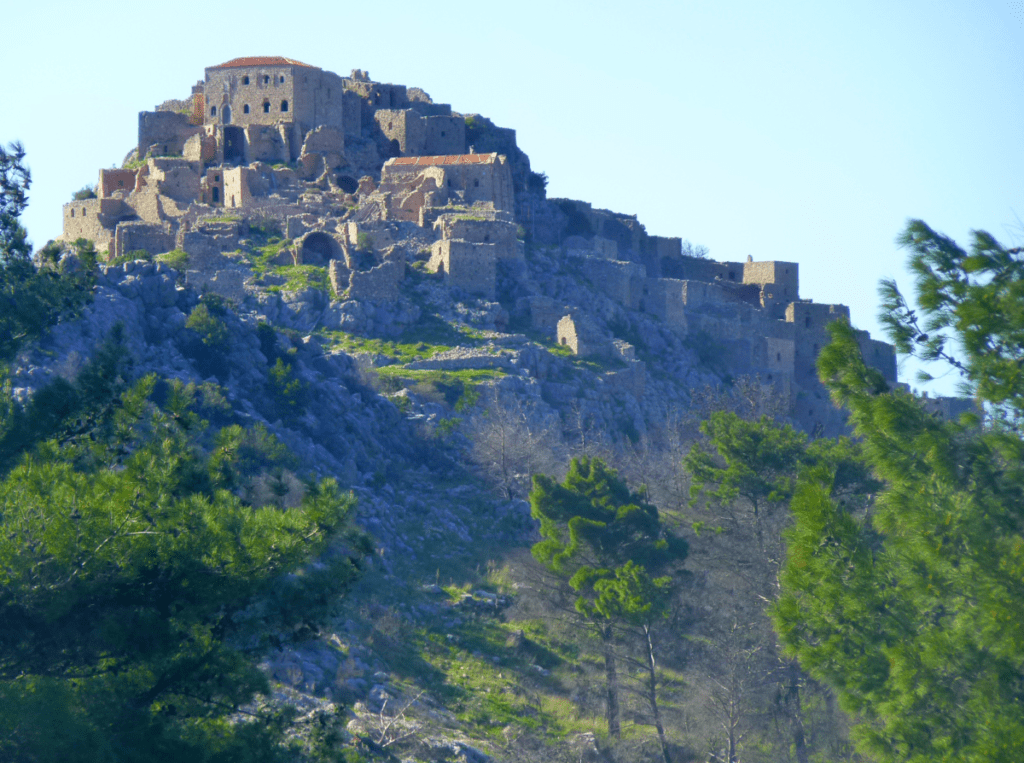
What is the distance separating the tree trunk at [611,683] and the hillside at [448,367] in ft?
0.94

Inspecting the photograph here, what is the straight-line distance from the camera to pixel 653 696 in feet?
99.7

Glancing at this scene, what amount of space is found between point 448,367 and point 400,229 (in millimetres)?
8675

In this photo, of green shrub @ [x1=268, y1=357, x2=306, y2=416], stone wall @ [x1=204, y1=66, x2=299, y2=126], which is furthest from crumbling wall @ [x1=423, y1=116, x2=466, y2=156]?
green shrub @ [x1=268, y1=357, x2=306, y2=416]

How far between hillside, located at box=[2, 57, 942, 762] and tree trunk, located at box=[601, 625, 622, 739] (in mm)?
287

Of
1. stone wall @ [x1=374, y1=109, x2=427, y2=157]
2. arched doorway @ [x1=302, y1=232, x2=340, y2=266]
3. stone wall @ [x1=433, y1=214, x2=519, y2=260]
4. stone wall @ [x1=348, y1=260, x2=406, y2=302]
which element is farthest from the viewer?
stone wall @ [x1=374, y1=109, x2=427, y2=157]

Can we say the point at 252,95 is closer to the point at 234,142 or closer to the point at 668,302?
the point at 234,142

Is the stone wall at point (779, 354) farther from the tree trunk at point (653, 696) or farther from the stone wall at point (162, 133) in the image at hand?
the tree trunk at point (653, 696)

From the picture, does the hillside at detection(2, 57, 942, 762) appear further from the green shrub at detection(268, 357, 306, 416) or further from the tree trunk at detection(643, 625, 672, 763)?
the tree trunk at detection(643, 625, 672, 763)

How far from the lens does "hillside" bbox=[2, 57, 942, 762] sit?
30828mm

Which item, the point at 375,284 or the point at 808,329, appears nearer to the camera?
the point at 375,284

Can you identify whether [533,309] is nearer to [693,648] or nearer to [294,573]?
[693,648]

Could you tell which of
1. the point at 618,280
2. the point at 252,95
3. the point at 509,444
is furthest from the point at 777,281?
the point at 509,444

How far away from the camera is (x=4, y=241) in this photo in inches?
700

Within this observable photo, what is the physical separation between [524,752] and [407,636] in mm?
5233
